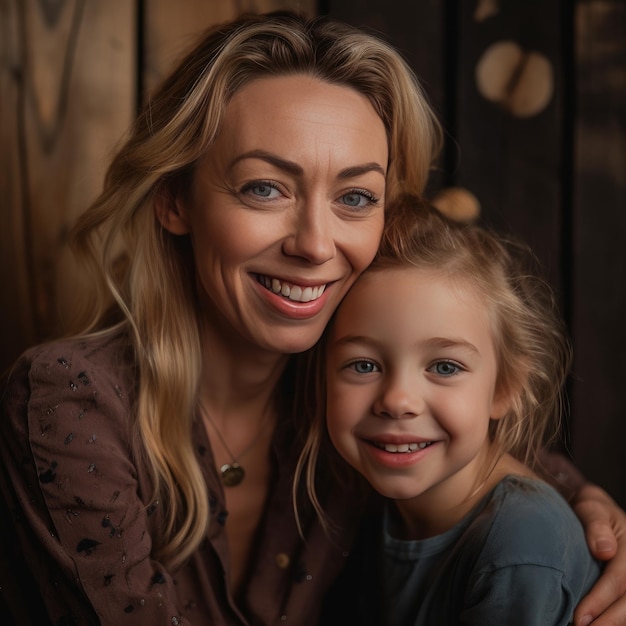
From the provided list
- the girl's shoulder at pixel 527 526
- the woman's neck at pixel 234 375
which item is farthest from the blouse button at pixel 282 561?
the girl's shoulder at pixel 527 526

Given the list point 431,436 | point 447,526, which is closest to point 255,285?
point 431,436

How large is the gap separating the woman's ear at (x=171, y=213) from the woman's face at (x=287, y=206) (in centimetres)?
6

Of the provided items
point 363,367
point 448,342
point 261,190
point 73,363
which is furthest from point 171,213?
point 448,342

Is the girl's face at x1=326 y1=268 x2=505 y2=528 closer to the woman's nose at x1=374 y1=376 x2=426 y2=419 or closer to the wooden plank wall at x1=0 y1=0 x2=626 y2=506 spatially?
the woman's nose at x1=374 y1=376 x2=426 y2=419

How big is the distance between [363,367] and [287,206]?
30cm

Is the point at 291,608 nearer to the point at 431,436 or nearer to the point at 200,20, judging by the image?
the point at 431,436

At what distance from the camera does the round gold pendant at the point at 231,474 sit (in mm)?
1719

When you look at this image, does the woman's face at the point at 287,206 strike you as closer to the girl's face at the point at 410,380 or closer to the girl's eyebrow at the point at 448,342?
the girl's face at the point at 410,380

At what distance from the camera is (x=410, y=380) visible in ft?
4.70

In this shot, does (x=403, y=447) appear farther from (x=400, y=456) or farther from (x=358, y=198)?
(x=358, y=198)

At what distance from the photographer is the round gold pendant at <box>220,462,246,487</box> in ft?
5.64

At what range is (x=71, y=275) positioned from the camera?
2.07 meters

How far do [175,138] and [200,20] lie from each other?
0.57m

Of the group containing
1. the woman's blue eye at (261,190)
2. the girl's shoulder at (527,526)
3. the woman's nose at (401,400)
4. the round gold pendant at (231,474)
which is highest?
the woman's blue eye at (261,190)
